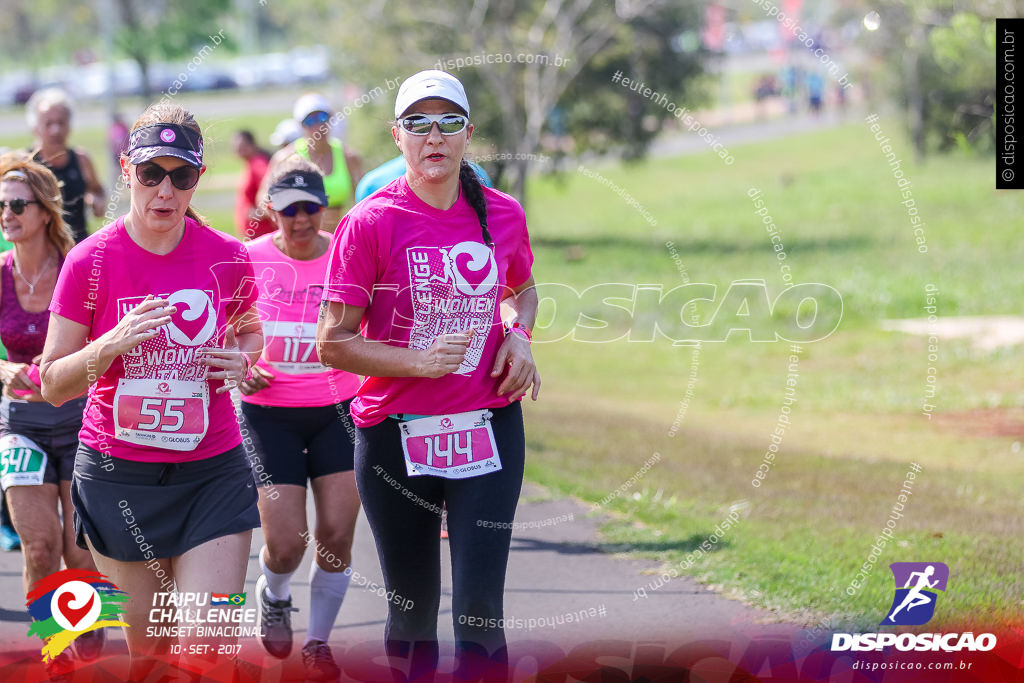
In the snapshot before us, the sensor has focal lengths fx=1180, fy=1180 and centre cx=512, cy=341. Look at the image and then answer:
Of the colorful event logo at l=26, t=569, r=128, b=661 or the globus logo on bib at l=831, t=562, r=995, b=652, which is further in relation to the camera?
the globus logo on bib at l=831, t=562, r=995, b=652

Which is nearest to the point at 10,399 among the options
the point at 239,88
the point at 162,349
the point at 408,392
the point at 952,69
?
the point at 162,349

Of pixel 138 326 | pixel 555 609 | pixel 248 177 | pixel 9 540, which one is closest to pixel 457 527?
pixel 138 326

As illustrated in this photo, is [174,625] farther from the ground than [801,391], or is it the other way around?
[801,391]

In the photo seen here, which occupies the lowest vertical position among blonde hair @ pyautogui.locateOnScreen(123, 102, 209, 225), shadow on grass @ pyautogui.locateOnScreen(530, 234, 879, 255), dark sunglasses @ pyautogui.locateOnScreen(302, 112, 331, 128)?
blonde hair @ pyautogui.locateOnScreen(123, 102, 209, 225)

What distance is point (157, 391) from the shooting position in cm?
380

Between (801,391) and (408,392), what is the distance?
1072cm

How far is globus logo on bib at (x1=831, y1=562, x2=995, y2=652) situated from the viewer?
4.55 meters

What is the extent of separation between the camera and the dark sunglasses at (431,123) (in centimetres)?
377

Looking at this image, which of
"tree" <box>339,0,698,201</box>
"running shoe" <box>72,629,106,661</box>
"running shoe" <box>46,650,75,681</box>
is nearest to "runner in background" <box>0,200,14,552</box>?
"running shoe" <box>72,629,106,661</box>

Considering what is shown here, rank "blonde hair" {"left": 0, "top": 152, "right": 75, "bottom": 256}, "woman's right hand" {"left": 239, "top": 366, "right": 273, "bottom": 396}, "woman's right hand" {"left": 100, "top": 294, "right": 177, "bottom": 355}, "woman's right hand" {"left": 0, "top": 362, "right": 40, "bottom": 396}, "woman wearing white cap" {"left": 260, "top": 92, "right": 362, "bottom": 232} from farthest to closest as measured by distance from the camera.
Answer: "woman wearing white cap" {"left": 260, "top": 92, "right": 362, "bottom": 232}, "woman's right hand" {"left": 239, "top": 366, "right": 273, "bottom": 396}, "blonde hair" {"left": 0, "top": 152, "right": 75, "bottom": 256}, "woman's right hand" {"left": 0, "top": 362, "right": 40, "bottom": 396}, "woman's right hand" {"left": 100, "top": 294, "right": 177, "bottom": 355}

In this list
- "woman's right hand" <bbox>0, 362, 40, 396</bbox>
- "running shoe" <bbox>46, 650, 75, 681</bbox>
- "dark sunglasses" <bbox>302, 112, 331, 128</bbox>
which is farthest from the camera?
"dark sunglasses" <bbox>302, 112, 331, 128</bbox>

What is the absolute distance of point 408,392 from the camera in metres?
3.85

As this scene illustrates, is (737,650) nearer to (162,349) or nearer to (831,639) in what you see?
(831,639)

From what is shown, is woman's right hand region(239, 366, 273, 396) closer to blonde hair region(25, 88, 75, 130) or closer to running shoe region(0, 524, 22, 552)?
running shoe region(0, 524, 22, 552)
